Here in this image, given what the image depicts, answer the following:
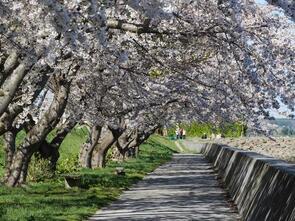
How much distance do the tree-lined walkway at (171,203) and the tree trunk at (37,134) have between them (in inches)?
117

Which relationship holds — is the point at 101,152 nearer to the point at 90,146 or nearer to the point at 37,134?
the point at 90,146

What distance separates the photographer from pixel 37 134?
66.2ft

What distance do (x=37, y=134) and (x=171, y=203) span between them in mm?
4569

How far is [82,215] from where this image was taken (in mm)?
15391

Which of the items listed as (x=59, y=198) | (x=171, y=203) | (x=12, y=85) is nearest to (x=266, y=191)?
(x=12, y=85)

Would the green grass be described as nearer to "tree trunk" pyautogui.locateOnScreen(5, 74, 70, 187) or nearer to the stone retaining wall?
"tree trunk" pyautogui.locateOnScreen(5, 74, 70, 187)

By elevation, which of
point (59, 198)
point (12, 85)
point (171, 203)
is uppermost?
point (12, 85)

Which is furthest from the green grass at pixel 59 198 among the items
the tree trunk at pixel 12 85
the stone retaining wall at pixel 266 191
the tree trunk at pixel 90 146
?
the tree trunk at pixel 90 146

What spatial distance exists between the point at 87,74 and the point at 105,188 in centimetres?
446

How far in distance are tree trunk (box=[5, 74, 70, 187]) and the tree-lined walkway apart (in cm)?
298

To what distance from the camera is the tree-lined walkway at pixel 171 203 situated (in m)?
15.6

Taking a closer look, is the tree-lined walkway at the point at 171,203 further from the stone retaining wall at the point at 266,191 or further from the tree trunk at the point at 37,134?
the tree trunk at the point at 37,134

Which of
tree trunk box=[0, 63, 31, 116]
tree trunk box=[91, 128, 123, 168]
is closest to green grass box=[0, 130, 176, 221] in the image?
tree trunk box=[0, 63, 31, 116]

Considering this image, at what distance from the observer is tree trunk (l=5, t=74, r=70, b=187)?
63.7ft
